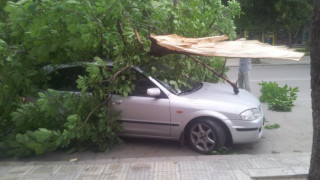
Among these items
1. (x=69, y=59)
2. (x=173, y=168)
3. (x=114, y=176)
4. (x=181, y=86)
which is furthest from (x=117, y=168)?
(x=69, y=59)

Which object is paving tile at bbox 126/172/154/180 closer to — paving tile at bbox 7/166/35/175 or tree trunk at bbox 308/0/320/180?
paving tile at bbox 7/166/35/175

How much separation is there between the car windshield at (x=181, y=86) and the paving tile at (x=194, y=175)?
1574mm

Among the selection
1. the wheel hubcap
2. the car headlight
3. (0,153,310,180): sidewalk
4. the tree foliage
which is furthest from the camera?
the wheel hubcap

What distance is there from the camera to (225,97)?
5750mm

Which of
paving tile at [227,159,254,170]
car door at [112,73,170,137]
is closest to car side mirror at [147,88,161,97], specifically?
car door at [112,73,170,137]

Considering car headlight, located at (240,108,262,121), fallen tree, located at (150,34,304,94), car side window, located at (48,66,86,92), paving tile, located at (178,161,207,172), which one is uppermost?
Answer: fallen tree, located at (150,34,304,94)

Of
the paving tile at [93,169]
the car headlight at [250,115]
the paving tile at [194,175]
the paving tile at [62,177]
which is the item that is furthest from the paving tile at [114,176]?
the car headlight at [250,115]

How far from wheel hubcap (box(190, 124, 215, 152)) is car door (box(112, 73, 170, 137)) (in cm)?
44

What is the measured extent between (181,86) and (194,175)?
199 centimetres

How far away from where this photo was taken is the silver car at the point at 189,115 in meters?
5.36

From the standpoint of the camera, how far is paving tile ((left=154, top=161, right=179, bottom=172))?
15.5 feet

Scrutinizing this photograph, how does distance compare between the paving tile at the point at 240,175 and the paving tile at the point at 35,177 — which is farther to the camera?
the paving tile at the point at 35,177

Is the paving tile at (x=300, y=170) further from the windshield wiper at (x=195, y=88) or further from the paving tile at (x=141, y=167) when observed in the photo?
the windshield wiper at (x=195, y=88)

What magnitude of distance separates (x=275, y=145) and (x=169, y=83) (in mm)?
2112
